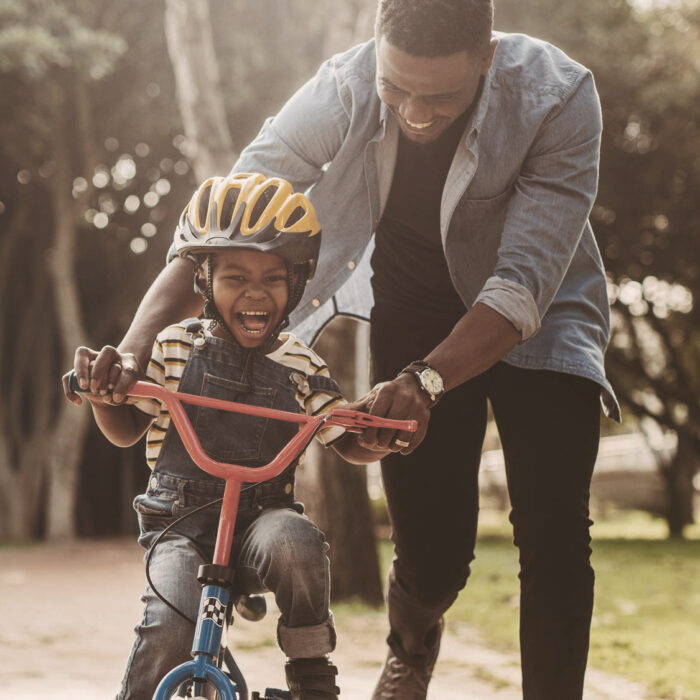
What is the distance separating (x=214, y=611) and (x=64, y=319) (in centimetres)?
1523

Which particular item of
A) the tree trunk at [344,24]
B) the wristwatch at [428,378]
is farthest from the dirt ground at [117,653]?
the tree trunk at [344,24]

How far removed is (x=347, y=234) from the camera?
3.72 meters

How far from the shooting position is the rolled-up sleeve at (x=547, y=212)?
10.3 feet

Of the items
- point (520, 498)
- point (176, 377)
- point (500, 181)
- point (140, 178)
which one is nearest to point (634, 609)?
point (520, 498)

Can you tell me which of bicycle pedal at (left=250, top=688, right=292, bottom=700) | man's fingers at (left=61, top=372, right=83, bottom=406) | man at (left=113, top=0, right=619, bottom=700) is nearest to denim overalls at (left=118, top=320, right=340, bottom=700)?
bicycle pedal at (left=250, top=688, right=292, bottom=700)

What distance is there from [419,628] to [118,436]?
1561mm

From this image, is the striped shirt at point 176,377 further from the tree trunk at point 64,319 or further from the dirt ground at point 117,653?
the tree trunk at point 64,319

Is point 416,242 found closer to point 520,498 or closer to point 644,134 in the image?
point 520,498

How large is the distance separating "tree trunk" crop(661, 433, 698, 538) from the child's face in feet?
64.1

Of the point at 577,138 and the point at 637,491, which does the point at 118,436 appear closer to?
the point at 577,138

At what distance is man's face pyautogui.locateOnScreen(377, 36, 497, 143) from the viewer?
298cm

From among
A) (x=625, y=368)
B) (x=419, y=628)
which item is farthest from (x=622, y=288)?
(x=419, y=628)

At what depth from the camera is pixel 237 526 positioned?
10.1ft

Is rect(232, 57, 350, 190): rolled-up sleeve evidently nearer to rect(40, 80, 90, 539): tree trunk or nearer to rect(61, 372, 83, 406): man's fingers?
rect(61, 372, 83, 406): man's fingers
